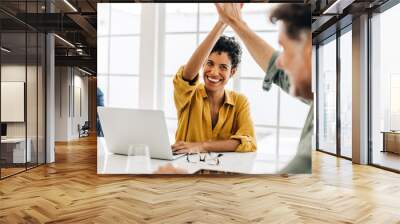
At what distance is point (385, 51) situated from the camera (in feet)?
23.0

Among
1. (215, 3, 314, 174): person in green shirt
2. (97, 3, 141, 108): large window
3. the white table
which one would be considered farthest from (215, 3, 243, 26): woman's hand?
the white table

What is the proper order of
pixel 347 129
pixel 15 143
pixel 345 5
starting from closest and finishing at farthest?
pixel 15 143
pixel 345 5
pixel 347 129

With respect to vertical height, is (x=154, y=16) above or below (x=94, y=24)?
below

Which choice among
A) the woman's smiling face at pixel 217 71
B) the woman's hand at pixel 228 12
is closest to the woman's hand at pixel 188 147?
the woman's smiling face at pixel 217 71

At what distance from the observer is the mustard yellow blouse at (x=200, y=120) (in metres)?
5.66

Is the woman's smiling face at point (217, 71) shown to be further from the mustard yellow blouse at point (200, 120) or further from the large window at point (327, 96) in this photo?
the large window at point (327, 96)

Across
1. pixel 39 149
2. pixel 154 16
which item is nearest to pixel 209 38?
pixel 154 16

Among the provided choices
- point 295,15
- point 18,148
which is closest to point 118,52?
point 18,148

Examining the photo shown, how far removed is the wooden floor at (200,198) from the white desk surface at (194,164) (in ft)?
0.52

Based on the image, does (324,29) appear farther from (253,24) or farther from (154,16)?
(154,16)

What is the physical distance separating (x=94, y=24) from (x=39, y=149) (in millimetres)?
3188

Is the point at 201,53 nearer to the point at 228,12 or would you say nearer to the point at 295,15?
the point at 228,12

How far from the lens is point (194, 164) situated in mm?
5664

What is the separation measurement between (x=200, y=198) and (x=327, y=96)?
652 centimetres
